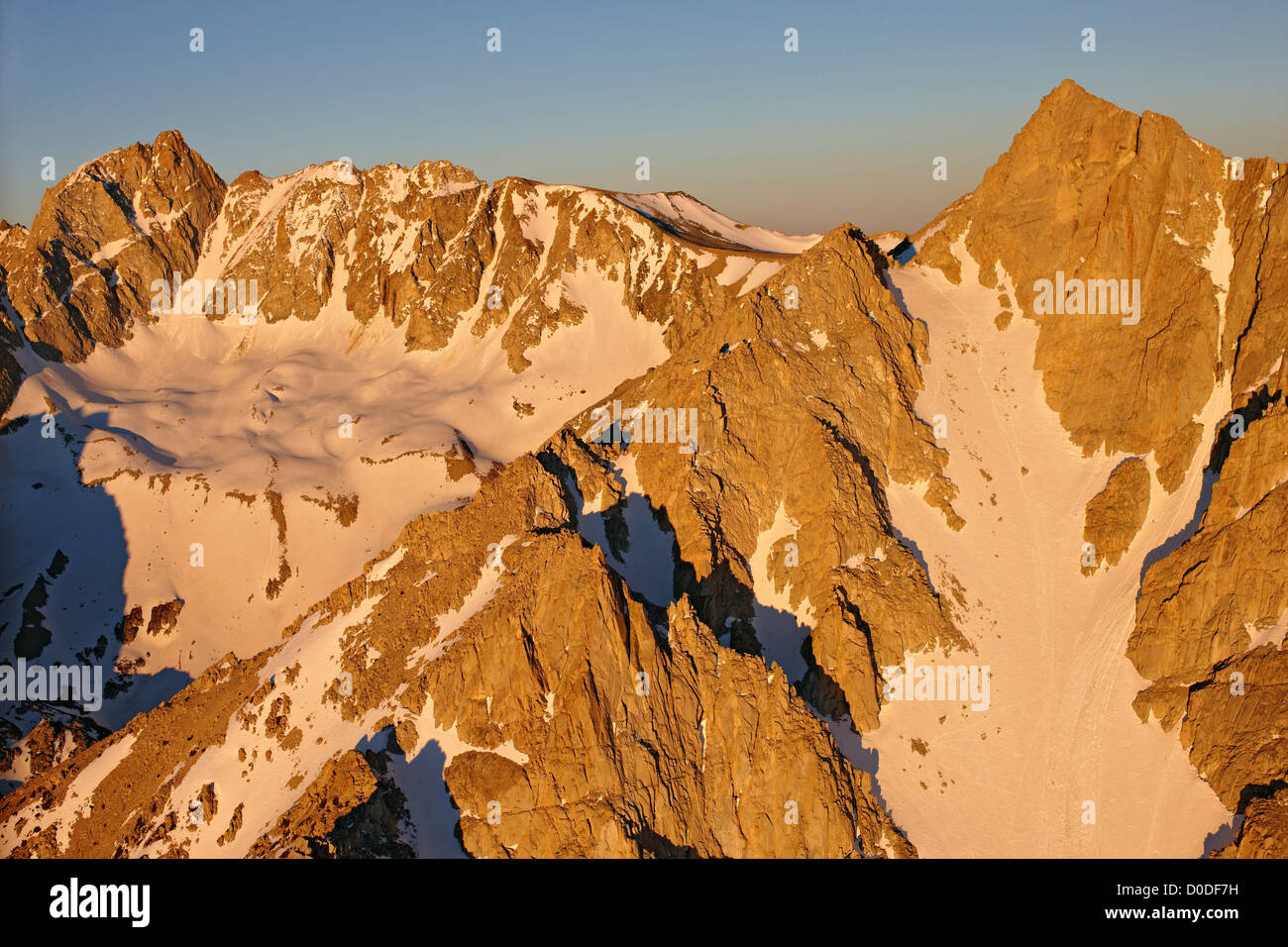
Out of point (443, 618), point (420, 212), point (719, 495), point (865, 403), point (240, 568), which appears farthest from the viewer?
point (420, 212)

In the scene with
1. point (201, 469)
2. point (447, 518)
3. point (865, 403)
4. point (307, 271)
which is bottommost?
point (447, 518)

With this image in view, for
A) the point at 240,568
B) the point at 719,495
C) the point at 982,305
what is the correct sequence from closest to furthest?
the point at 719,495 < the point at 982,305 < the point at 240,568

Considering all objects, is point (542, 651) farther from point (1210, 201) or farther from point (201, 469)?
point (201, 469)

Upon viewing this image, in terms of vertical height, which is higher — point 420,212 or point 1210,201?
point 420,212
